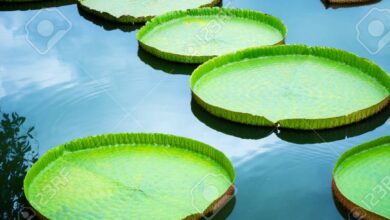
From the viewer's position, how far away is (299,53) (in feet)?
18.8

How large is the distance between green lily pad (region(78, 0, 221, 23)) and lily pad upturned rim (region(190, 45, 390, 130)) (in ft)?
4.57

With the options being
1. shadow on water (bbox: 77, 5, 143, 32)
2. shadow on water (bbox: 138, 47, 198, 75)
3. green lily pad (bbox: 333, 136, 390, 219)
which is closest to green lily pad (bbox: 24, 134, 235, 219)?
green lily pad (bbox: 333, 136, 390, 219)

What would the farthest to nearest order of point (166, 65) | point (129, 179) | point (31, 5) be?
point (31, 5) < point (166, 65) < point (129, 179)

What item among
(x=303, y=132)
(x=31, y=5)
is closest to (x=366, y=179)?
(x=303, y=132)

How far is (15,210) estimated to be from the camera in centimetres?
412

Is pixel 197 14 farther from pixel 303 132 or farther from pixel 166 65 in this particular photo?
pixel 303 132

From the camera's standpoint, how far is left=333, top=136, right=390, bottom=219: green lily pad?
3.84 m

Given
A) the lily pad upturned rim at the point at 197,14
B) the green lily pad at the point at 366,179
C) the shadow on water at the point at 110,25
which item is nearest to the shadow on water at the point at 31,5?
the shadow on water at the point at 110,25

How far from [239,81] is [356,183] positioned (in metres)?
1.61

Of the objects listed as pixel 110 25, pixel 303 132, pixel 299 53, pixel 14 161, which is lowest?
pixel 14 161

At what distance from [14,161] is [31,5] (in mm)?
3223

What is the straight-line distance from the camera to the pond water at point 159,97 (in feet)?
13.9

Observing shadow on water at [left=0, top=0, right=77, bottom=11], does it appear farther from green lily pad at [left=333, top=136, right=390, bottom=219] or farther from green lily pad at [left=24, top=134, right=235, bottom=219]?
green lily pad at [left=333, top=136, right=390, bottom=219]

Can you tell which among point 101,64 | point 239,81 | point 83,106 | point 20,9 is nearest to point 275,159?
point 239,81
